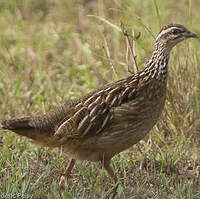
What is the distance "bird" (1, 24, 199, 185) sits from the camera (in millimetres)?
4992

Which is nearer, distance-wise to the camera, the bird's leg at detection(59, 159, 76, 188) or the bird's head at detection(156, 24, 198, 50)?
the bird's leg at detection(59, 159, 76, 188)

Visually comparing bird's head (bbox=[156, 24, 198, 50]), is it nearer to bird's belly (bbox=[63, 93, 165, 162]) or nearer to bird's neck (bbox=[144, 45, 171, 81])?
bird's neck (bbox=[144, 45, 171, 81])

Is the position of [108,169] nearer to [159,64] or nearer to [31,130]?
[31,130]

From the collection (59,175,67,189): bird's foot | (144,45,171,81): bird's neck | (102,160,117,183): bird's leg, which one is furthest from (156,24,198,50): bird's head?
(59,175,67,189): bird's foot

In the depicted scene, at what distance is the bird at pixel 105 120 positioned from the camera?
4.99 meters

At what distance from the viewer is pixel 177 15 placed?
10.1 meters

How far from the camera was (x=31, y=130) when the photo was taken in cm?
512

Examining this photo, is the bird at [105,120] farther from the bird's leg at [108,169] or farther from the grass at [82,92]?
the grass at [82,92]

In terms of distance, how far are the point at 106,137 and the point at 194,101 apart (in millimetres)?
1771

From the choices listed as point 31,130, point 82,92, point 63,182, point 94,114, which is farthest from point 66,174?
point 82,92

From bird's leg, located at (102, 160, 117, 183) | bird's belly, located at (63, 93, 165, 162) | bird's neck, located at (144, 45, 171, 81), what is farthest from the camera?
bird's neck, located at (144, 45, 171, 81)

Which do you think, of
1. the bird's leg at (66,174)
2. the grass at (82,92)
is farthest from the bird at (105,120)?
the grass at (82,92)

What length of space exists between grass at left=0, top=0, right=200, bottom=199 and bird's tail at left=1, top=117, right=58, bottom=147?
0.26 meters

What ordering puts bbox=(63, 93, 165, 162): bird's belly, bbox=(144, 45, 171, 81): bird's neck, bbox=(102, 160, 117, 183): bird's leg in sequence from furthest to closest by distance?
bbox=(144, 45, 171, 81): bird's neck, bbox=(102, 160, 117, 183): bird's leg, bbox=(63, 93, 165, 162): bird's belly
